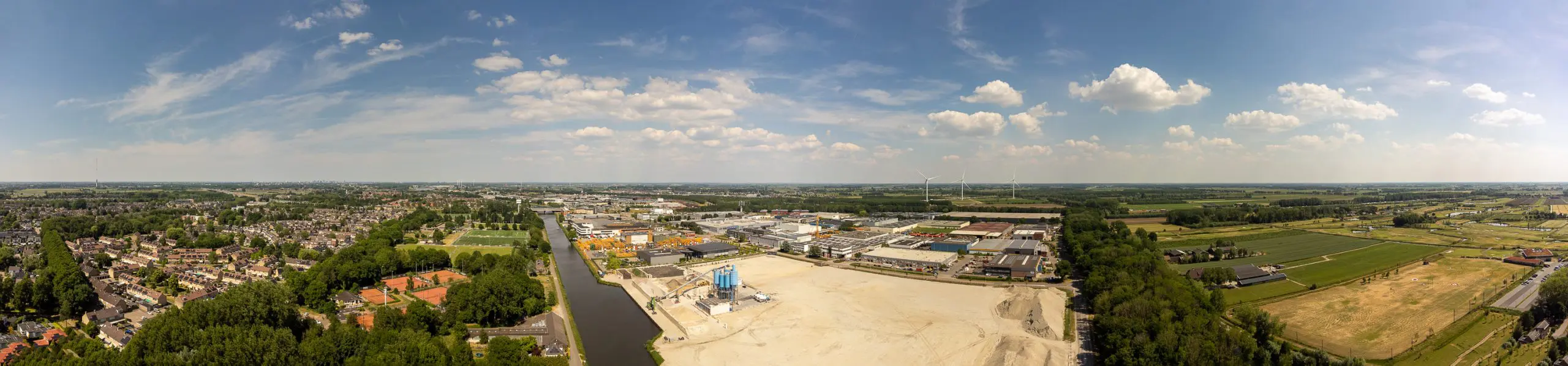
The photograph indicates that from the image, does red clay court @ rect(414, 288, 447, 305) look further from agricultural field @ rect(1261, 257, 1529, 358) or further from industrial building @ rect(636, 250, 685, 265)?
agricultural field @ rect(1261, 257, 1529, 358)

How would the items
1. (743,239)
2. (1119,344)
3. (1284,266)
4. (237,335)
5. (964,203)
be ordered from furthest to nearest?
(964,203) < (743,239) < (1284,266) < (1119,344) < (237,335)

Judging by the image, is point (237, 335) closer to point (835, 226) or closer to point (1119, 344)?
point (1119, 344)

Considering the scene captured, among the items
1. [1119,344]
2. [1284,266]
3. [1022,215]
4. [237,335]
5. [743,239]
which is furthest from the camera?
[1022,215]

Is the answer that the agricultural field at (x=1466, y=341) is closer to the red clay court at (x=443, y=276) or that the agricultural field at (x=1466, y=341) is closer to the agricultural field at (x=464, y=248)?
the red clay court at (x=443, y=276)

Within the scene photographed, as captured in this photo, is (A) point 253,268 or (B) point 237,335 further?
(A) point 253,268

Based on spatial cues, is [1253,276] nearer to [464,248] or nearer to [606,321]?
[606,321]

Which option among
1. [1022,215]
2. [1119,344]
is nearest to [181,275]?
[1119,344]

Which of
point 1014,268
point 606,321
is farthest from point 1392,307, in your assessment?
point 606,321
